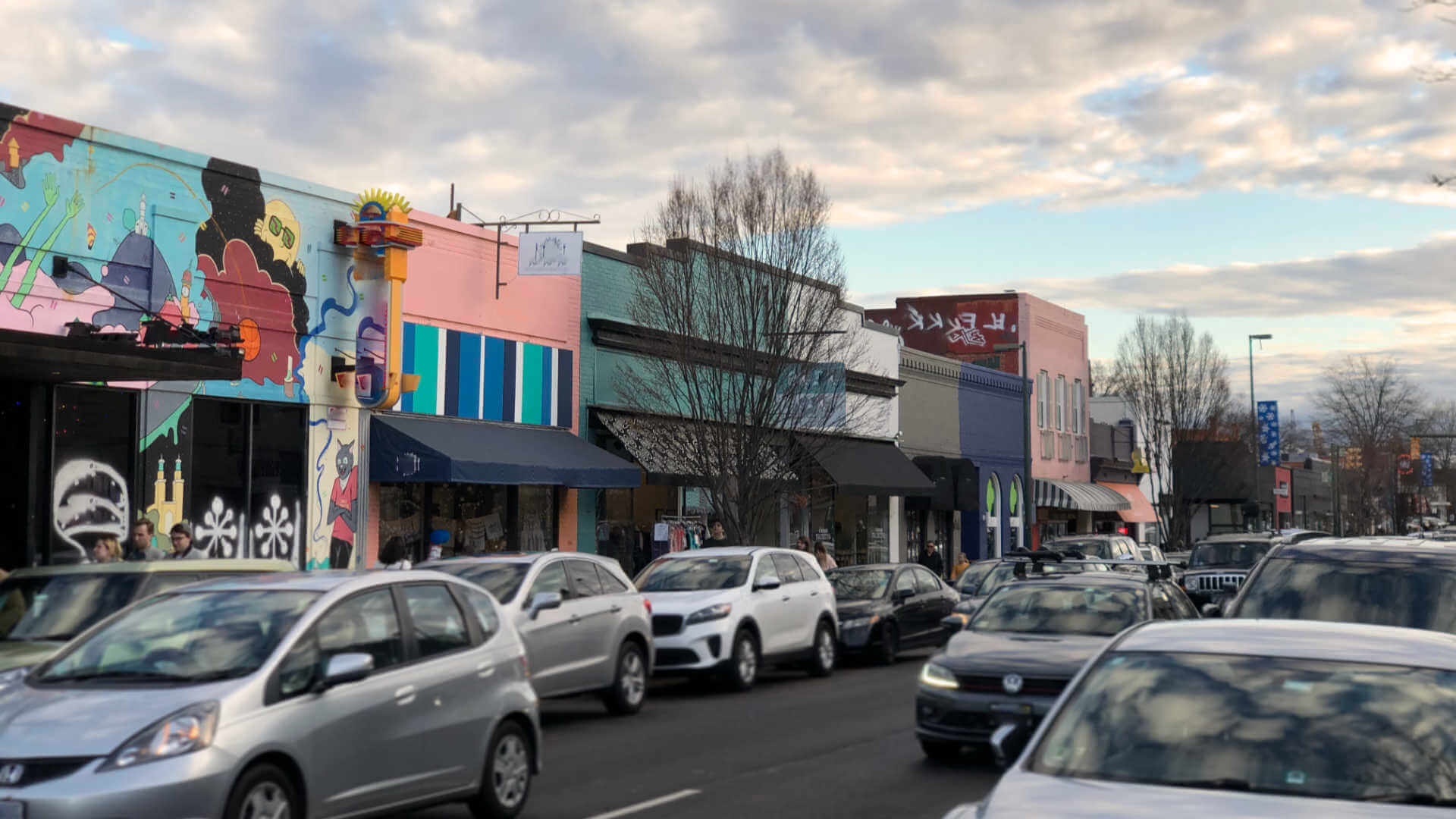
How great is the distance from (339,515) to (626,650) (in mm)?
8451

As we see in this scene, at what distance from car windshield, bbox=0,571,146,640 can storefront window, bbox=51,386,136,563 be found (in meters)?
7.67

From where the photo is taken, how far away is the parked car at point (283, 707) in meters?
6.83

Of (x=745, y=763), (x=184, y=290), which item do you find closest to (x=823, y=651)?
(x=745, y=763)

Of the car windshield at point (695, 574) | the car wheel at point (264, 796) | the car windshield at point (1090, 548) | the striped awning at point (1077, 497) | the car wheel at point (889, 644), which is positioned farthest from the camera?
the striped awning at point (1077, 497)

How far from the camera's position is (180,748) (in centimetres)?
693

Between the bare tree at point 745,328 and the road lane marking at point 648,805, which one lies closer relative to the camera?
the road lane marking at point 648,805

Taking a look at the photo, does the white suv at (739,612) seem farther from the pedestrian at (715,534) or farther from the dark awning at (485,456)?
the dark awning at (485,456)

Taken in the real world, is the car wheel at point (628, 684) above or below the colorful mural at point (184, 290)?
below

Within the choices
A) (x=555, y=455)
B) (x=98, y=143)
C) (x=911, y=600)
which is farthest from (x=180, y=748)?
(x=555, y=455)

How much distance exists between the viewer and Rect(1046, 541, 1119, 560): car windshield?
94.8ft

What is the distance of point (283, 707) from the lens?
7.47 m

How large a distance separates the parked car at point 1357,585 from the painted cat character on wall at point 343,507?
14.2 meters

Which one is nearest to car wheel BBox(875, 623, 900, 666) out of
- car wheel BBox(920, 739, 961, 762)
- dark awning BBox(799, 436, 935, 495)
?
dark awning BBox(799, 436, 935, 495)

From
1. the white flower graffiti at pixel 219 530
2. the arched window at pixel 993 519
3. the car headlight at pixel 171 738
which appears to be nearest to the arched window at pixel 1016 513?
the arched window at pixel 993 519
